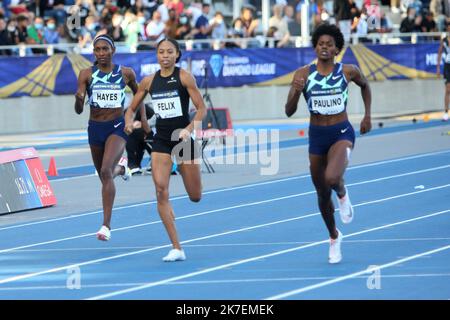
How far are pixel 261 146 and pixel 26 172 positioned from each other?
926 centimetres

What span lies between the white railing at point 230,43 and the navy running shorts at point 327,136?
54.7ft

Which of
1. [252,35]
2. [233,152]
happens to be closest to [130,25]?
[252,35]

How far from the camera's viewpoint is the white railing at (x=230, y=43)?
90.5 ft

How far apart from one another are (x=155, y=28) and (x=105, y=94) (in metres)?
16.4

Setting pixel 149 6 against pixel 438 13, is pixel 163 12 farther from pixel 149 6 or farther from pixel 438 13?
pixel 438 13

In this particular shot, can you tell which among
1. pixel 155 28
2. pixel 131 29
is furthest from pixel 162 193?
pixel 155 28

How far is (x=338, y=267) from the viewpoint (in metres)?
10.8

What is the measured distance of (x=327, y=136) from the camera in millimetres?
11188

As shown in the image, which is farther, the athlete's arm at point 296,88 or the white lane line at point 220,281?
the athlete's arm at point 296,88

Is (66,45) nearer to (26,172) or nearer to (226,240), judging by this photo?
(26,172)

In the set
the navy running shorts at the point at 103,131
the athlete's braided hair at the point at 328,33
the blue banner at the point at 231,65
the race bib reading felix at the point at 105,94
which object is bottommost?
the blue banner at the point at 231,65

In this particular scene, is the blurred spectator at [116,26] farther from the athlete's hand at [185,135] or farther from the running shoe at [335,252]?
the running shoe at [335,252]

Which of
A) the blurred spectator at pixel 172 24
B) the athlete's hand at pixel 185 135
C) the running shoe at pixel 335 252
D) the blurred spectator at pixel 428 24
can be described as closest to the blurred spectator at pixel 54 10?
the blurred spectator at pixel 172 24
